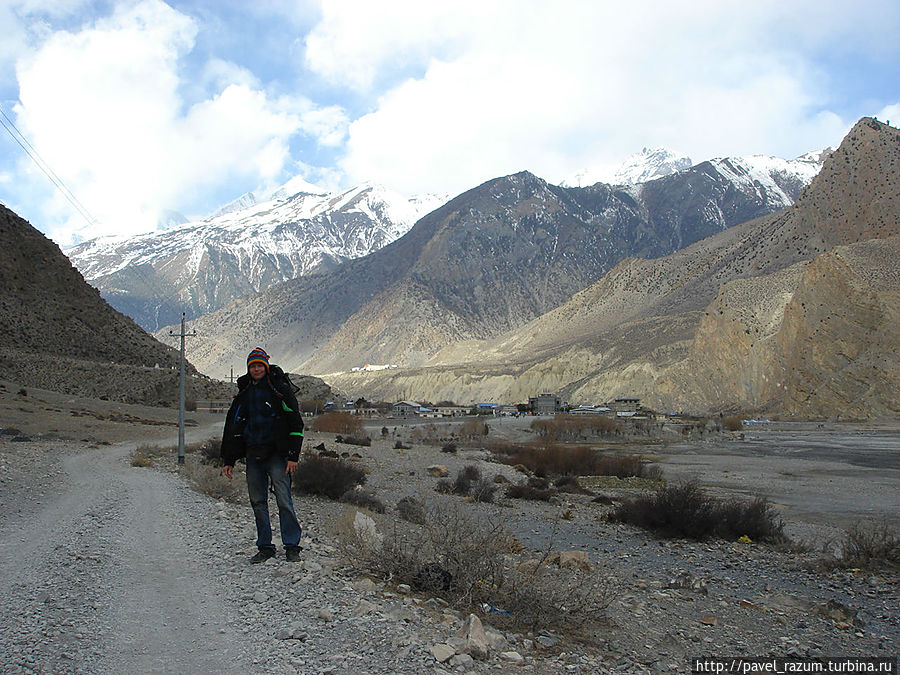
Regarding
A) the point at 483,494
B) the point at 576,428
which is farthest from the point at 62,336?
the point at 483,494

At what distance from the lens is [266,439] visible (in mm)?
6695

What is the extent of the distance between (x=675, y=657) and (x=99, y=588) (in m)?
4.91

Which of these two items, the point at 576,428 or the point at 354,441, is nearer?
the point at 354,441

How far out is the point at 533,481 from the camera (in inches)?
965

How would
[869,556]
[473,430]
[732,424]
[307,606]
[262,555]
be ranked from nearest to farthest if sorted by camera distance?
[307,606] → [262,555] → [869,556] → [473,430] → [732,424]

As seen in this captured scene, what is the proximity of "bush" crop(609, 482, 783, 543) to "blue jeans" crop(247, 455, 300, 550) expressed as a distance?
29.2ft

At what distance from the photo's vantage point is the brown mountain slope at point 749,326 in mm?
63969

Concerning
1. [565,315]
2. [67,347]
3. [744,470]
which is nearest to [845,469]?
[744,470]

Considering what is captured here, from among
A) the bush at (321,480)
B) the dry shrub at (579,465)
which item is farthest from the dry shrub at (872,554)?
the dry shrub at (579,465)

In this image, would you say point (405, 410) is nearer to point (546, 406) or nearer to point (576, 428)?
point (546, 406)

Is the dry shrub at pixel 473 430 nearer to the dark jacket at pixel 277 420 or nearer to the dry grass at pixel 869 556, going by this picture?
the dry grass at pixel 869 556

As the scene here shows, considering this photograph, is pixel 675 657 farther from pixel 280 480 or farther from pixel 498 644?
pixel 280 480

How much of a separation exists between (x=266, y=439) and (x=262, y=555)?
3.76ft

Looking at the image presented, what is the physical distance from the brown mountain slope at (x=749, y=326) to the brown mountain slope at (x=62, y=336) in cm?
5978
